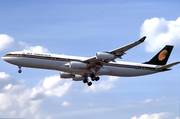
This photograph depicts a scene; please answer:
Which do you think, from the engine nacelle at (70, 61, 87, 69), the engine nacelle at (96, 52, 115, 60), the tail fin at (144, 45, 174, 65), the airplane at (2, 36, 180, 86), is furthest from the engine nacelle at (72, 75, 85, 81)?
the tail fin at (144, 45, 174, 65)

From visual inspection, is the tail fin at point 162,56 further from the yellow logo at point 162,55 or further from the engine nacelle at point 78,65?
the engine nacelle at point 78,65

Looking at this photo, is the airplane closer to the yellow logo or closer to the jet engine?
the jet engine

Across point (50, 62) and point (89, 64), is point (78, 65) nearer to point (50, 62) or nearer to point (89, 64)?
point (89, 64)

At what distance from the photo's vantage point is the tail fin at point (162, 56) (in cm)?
5569

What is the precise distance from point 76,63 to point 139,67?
13.4 m

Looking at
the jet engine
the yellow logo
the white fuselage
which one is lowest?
the jet engine

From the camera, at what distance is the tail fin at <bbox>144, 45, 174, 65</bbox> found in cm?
5569

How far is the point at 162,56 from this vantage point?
56812 mm

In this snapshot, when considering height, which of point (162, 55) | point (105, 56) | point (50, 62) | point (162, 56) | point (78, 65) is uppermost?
point (162, 55)

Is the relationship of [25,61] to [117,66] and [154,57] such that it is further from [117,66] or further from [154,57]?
[154,57]

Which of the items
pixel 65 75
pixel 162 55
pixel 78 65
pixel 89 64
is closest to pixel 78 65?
pixel 78 65

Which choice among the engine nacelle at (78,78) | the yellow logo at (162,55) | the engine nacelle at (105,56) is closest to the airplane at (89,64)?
the engine nacelle at (105,56)

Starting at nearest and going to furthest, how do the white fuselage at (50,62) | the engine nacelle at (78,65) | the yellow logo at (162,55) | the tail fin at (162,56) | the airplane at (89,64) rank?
the airplane at (89,64) < the engine nacelle at (78,65) < the white fuselage at (50,62) < the tail fin at (162,56) < the yellow logo at (162,55)

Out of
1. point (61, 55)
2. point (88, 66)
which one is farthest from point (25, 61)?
point (88, 66)
